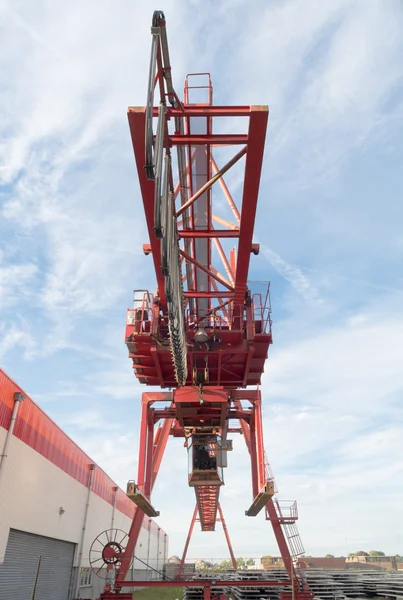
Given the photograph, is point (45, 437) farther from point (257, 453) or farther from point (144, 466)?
point (257, 453)

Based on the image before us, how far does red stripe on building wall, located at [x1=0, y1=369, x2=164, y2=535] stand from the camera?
13.0 meters

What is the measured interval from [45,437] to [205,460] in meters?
5.80

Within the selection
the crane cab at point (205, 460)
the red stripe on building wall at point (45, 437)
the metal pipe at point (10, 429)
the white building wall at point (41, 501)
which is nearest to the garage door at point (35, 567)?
the white building wall at point (41, 501)

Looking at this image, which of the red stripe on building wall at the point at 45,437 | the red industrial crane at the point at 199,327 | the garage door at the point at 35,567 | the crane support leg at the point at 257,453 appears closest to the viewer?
the red industrial crane at the point at 199,327

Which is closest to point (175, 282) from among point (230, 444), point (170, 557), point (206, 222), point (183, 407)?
point (206, 222)

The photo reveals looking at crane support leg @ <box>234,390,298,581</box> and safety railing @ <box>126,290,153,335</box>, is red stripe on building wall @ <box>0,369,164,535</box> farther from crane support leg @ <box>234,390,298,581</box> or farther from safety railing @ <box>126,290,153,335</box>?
crane support leg @ <box>234,390,298,581</box>

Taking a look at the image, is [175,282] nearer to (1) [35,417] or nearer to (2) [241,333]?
(2) [241,333]

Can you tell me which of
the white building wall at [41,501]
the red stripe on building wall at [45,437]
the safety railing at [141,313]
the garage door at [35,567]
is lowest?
the garage door at [35,567]

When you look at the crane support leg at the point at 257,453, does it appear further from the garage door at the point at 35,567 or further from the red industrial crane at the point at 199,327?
the garage door at the point at 35,567

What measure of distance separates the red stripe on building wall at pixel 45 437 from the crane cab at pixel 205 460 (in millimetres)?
5215

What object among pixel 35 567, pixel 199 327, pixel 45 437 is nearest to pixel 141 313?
pixel 199 327

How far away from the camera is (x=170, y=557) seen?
57.7m

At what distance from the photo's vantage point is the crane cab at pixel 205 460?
15969 millimetres

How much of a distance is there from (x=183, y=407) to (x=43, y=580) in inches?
339
